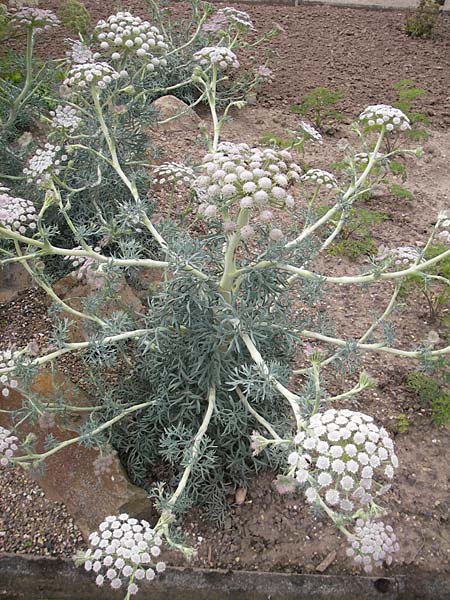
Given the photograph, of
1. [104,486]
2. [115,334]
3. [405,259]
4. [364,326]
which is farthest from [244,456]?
[364,326]

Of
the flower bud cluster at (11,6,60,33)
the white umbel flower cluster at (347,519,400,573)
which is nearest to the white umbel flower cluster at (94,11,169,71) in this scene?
the flower bud cluster at (11,6,60,33)

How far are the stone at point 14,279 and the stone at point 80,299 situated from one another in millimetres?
391

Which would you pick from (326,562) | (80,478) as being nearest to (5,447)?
(80,478)

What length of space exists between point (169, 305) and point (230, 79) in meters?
5.06

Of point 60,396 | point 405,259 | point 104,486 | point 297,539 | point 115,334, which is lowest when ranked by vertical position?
point 297,539

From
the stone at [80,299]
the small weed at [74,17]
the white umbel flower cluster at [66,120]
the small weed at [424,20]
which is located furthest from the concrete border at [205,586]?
the small weed at [424,20]

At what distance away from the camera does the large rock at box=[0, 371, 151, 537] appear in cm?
277

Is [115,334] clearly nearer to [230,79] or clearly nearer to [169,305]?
[169,305]

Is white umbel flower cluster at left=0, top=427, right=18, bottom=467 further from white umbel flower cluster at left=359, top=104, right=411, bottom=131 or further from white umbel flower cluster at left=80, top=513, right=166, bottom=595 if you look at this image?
white umbel flower cluster at left=359, top=104, right=411, bottom=131

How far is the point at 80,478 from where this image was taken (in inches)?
112

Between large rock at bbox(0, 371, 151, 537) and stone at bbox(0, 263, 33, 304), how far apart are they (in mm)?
1067

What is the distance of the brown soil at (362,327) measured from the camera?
2852mm

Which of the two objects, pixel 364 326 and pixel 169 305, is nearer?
pixel 169 305

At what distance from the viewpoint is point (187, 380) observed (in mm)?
2756
